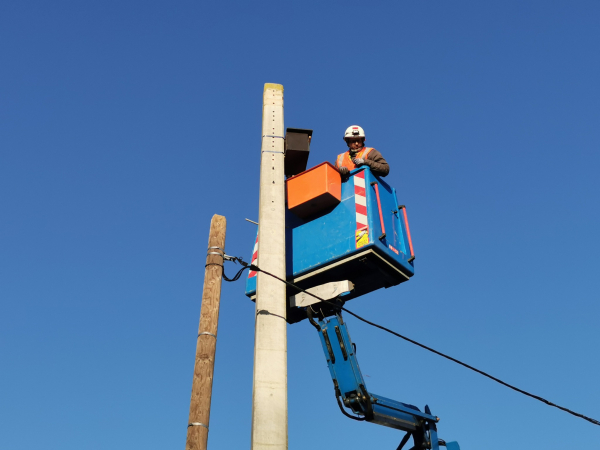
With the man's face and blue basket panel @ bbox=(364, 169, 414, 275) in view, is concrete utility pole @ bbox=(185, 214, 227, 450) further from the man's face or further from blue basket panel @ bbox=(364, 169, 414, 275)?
the man's face

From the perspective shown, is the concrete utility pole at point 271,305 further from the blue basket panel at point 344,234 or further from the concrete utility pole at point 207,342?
the blue basket panel at point 344,234

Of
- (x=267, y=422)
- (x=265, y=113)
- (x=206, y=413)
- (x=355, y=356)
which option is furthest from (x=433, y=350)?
(x=265, y=113)

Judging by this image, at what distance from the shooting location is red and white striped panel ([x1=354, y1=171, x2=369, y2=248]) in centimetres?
870

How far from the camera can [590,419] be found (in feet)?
26.2

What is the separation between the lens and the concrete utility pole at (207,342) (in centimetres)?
614

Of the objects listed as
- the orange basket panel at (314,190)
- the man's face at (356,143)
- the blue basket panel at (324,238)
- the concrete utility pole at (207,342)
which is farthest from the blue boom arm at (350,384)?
the man's face at (356,143)

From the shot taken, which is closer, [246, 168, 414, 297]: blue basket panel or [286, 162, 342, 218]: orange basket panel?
[246, 168, 414, 297]: blue basket panel

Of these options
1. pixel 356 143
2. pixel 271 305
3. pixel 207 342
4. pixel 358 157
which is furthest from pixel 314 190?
pixel 207 342

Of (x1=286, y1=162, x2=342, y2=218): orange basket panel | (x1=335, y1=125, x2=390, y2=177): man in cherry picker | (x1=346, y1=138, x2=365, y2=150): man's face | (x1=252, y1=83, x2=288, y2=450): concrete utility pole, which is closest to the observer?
(x1=252, y1=83, x2=288, y2=450): concrete utility pole

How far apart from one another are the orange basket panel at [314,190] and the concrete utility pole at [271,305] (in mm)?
771

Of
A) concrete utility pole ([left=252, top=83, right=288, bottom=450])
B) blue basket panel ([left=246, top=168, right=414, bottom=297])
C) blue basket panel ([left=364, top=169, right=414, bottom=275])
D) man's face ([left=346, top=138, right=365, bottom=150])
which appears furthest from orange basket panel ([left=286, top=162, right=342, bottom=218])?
man's face ([left=346, top=138, right=365, bottom=150])

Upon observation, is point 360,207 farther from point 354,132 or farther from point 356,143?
point 354,132

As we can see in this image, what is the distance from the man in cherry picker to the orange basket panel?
0.34m

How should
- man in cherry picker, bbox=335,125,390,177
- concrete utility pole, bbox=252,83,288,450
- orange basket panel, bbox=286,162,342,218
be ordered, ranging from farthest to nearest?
man in cherry picker, bbox=335,125,390,177
orange basket panel, bbox=286,162,342,218
concrete utility pole, bbox=252,83,288,450
